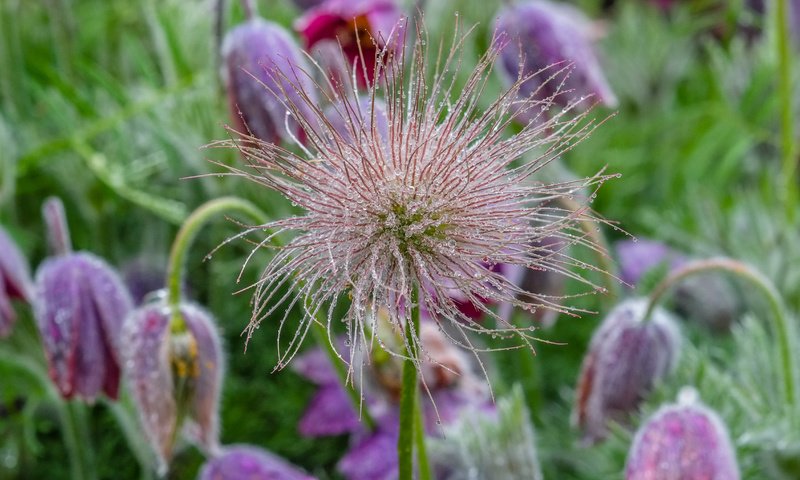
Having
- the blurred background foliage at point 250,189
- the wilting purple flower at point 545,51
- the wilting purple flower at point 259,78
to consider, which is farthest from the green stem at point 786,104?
the wilting purple flower at point 259,78

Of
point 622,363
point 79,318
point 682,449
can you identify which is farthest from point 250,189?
point 682,449

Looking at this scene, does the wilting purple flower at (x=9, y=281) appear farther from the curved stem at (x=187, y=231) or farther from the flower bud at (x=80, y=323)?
the curved stem at (x=187, y=231)

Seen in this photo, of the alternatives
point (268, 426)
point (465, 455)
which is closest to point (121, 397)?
point (268, 426)

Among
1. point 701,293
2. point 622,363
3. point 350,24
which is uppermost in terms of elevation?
point 350,24

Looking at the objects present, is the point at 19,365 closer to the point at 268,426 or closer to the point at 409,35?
the point at 268,426

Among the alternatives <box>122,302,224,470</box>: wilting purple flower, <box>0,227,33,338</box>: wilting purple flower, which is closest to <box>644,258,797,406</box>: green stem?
<box>122,302,224,470</box>: wilting purple flower

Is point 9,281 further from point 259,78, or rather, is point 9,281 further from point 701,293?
point 701,293
